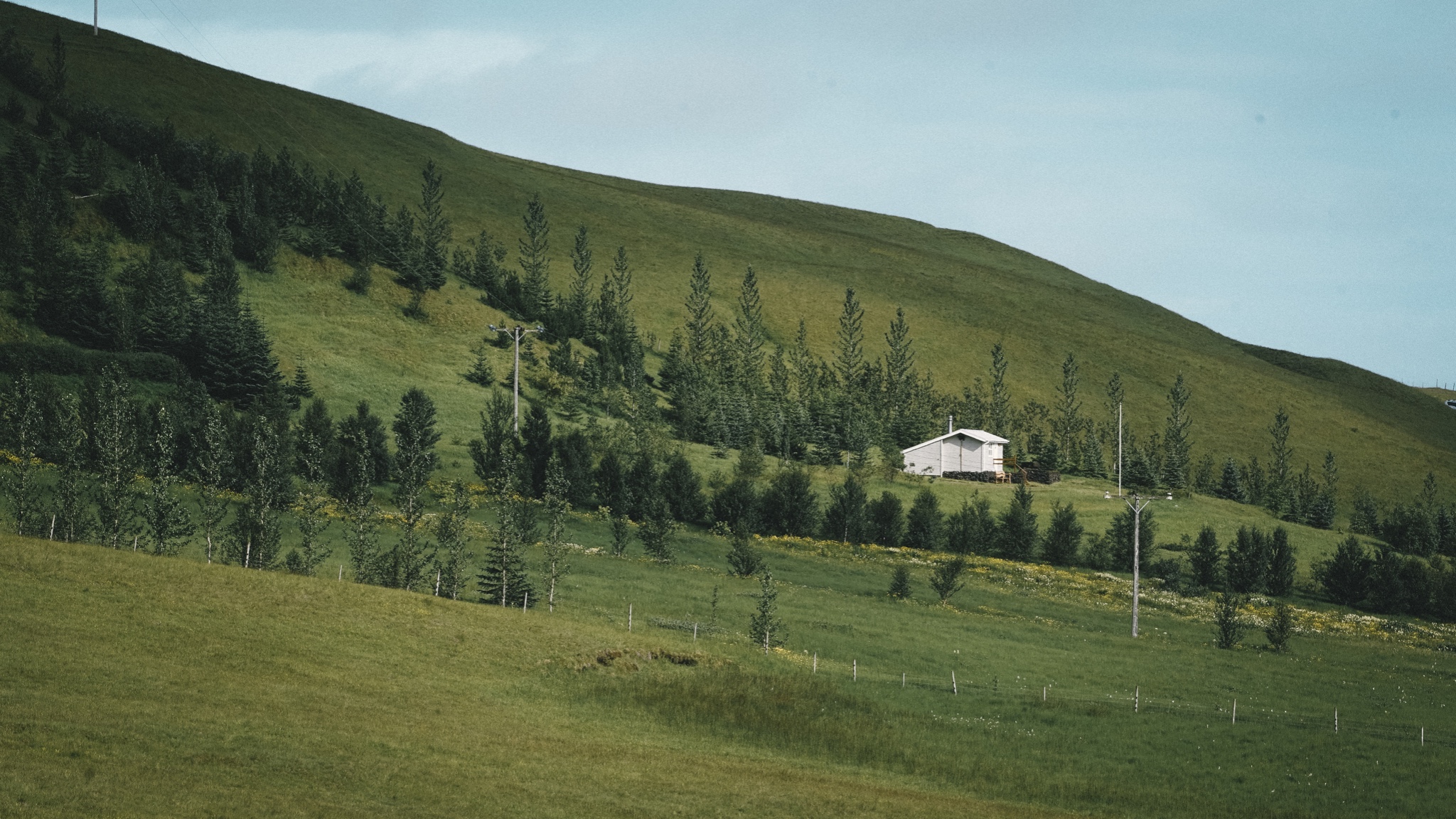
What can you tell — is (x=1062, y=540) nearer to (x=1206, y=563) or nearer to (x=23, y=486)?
(x=1206, y=563)

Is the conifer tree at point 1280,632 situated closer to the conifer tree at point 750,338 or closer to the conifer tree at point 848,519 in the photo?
the conifer tree at point 848,519

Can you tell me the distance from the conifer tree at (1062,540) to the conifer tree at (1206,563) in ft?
33.9

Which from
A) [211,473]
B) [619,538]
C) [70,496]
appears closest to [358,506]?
[211,473]

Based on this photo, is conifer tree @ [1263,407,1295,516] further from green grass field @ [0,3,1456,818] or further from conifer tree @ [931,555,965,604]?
conifer tree @ [931,555,965,604]

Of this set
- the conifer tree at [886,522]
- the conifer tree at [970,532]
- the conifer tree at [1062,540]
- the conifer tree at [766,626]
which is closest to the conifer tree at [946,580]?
the conifer tree at [766,626]

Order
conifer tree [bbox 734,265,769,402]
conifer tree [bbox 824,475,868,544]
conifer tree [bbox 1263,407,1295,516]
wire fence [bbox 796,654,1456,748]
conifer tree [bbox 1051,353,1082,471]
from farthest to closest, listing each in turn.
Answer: conifer tree [bbox 1051,353,1082,471] → conifer tree [bbox 734,265,769,402] → conifer tree [bbox 1263,407,1295,516] → conifer tree [bbox 824,475,868,544] → wire fence [bbox 796,654,1456,748]

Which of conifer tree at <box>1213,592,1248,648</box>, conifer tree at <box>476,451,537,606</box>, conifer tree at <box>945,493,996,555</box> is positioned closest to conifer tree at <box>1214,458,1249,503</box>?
conifer tree at <box>945,493,996,555</box>

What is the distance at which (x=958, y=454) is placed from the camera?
141250 millimetres

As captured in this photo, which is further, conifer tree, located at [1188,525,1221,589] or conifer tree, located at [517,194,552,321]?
conifer tree, located at [517,194,552,321]

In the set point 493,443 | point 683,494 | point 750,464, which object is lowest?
point 683,494

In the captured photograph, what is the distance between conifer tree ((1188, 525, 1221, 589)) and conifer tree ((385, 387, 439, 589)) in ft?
223

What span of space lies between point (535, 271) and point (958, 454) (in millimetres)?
61599

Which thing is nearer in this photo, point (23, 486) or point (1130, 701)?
point (1130, 701)

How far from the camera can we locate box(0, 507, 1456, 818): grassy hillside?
27047 millimetres
